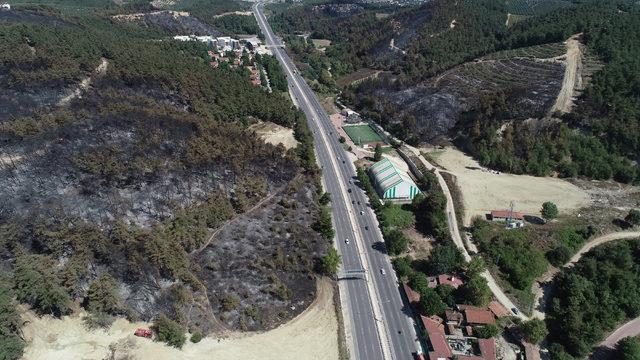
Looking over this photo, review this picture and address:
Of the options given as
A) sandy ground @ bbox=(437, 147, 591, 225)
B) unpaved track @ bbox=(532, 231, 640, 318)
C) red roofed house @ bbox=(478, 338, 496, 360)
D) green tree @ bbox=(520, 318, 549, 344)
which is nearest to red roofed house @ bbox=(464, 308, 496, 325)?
red roofed house @ bbox=(478, 338, 496, 360)

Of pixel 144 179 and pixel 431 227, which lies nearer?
pixel 144 179

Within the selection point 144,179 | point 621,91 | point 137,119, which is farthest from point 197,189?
point 621,91

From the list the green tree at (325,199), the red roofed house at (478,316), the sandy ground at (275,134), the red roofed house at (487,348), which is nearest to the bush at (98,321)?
the green tree at (325,199)

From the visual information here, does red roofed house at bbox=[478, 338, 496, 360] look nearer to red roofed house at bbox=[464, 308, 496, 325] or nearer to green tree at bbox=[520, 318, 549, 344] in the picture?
red roofed house at bbox=[464, 308, 496, 325]

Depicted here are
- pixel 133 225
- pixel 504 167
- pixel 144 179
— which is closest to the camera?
pixel 133 225

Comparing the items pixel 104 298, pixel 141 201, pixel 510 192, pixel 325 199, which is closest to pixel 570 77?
pixel 510 192

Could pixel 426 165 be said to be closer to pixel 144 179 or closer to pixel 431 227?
pixel 431 227
